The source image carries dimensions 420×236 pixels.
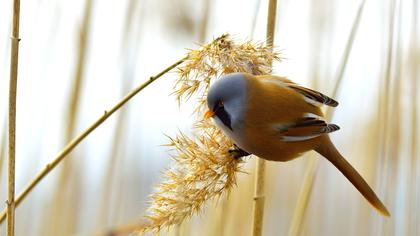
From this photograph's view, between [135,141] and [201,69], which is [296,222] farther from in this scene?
[135,141]

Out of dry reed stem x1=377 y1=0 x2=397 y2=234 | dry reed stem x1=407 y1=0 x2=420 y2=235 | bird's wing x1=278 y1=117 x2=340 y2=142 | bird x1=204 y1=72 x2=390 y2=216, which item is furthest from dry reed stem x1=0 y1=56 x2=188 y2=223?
dry reed stem x1=407 y1=0 x2=420 y2=235

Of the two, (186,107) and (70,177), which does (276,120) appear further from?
(70,177)

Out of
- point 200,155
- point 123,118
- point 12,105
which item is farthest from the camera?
point 123,118

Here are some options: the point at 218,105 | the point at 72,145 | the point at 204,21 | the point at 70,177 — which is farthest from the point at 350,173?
the point at 70,177

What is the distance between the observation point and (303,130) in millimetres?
1361

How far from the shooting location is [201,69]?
1163 mm

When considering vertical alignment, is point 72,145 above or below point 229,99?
below

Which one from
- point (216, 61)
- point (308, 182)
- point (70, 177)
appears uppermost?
point (216, 61)

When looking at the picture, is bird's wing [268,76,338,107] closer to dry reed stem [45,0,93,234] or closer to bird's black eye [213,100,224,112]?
bird's black eye [213,100,224,112]

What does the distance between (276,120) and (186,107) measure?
29 centimetres

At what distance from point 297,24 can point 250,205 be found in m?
0.71

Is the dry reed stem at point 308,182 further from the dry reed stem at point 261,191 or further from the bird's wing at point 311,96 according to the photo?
the dry reed stem at point 261,191

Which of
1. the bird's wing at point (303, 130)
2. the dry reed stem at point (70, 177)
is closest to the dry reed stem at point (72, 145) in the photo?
the bird's wing at point (303, 130)

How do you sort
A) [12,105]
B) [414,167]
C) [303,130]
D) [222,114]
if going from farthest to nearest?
[414,167]
[303,130]
[222,114]
[12,105]
